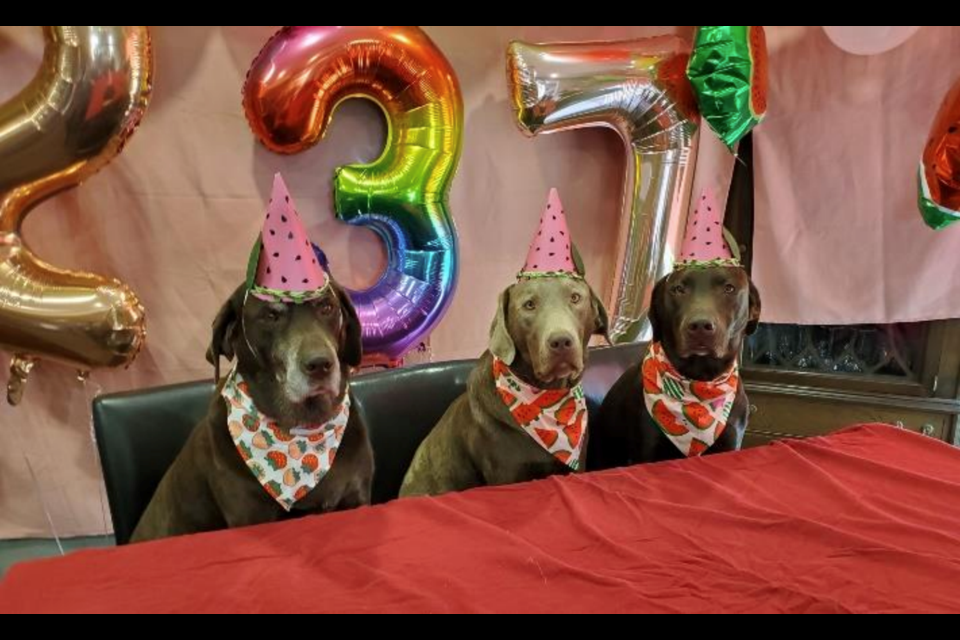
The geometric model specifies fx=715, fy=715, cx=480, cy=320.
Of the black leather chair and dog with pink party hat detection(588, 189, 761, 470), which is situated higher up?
dog with pink party hat detection(588, 189, 761, 470)

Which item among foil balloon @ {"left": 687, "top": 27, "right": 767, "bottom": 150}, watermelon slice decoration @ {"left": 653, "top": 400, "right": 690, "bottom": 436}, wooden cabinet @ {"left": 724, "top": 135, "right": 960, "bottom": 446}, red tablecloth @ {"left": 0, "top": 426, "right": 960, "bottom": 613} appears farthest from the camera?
wooden cabinet @ {"left": 724, "top": 135, "right": 960, "bottom": 446}

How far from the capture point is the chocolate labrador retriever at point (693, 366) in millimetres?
1318

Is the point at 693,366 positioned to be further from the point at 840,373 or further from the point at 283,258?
the point at 840,373

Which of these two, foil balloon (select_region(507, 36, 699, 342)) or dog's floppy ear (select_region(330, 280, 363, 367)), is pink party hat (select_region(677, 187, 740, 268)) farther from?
foil balloon (select_region(507, 36, 699, 342))

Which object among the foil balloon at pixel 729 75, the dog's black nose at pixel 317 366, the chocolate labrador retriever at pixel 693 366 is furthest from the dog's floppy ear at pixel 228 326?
the foil balloon at pixel 729 75

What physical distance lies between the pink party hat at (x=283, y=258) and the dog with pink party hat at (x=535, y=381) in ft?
1.26

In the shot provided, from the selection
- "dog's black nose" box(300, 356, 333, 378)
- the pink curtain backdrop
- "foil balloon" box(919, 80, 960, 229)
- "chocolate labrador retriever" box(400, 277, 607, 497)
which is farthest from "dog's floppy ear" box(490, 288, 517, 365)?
the pink curtain backdrop

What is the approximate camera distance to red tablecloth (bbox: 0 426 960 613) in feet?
2.92

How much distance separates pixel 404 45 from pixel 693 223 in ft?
2.97

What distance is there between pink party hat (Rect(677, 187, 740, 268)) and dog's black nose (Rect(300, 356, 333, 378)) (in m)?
0.71

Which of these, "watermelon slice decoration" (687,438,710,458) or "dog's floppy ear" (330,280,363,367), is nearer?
"dog's floppy ear" (330,280,363,367)

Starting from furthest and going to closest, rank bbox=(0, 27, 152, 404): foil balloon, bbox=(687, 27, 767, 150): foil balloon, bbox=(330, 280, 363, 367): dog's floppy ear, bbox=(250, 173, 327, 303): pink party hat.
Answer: bbox=(687, 27, 767, 150): foil balloon, bbox=(0, 27, 152, 404): foil balloon, bbox=(330, 280, 363, 367): dog's floppy ear, bbox=(250, 173, 327, 303): pink party hat

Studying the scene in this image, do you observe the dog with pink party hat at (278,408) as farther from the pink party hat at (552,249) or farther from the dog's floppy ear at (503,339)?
the pink party hat at (552,249)

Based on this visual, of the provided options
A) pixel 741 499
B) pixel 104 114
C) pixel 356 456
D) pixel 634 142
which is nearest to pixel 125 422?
pixel 356 456
